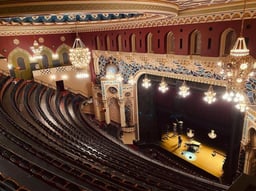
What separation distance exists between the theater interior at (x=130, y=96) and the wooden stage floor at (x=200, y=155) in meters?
0.06

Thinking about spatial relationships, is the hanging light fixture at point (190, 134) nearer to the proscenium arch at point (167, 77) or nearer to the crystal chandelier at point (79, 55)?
the proscenium arch at point (167, 77)

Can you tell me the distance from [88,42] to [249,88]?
11.3m

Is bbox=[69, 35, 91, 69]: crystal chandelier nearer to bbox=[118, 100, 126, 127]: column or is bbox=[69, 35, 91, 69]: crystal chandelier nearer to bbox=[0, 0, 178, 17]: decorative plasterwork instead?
bbox=[0, 0, 178, 17]: decorative plasterwork

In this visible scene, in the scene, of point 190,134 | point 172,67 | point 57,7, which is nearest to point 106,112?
point 190,134

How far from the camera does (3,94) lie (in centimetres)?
763

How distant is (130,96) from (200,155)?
6007 millimetres

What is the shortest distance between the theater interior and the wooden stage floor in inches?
2.5

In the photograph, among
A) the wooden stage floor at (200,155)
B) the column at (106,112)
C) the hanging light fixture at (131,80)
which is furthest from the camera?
the column at (106,112)

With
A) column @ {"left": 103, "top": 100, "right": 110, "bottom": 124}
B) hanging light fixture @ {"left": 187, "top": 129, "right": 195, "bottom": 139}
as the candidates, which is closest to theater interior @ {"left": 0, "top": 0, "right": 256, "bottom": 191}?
column @ {"left": 103, "top": 100, "right": 110, "bottom": 124}

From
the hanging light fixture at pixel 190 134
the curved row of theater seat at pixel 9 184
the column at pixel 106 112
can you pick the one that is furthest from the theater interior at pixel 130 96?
the hanging light fixture at pixel 190 134

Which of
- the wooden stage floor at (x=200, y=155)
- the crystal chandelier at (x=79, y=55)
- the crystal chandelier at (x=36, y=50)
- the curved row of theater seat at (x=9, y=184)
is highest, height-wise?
the crystal chandelier at (x=36, y=50)

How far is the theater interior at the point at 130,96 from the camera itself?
3.59 meters

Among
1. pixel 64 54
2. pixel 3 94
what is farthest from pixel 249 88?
pixel 64 54

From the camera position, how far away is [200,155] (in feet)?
39.8
